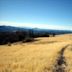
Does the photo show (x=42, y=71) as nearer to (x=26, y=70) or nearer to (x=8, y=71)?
(x=26, y=70)

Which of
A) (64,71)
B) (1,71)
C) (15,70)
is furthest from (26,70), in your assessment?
(64,71)

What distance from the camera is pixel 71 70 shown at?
15453mm

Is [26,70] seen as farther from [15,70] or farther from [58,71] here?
[58,71]

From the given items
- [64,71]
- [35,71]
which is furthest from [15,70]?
[64,71]

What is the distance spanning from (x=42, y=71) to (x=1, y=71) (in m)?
3.69

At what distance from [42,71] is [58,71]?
142 cm

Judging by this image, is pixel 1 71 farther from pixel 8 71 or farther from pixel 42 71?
pixel 42 71

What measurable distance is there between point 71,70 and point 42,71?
2.79 m

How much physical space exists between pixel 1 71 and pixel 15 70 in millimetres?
1305

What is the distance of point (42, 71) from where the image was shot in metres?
14.8

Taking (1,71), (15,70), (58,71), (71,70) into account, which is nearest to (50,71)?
(58,71)

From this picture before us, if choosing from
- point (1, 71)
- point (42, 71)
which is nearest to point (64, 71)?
point (42, 71)

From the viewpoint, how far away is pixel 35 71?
14844 mm

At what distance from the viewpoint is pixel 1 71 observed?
15.0 meters
